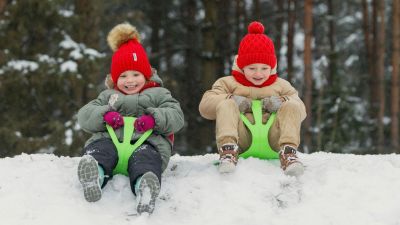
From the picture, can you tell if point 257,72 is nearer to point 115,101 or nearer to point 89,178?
point 115,101

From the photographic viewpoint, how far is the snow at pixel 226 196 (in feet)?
13.5

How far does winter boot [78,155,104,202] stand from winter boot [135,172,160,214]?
1.05 ft

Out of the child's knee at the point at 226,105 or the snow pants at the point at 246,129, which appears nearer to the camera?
the snow pants at the point at 246,129

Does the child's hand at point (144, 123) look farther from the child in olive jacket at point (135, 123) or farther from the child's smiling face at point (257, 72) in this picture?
the child's smiling face at point (257, 72)

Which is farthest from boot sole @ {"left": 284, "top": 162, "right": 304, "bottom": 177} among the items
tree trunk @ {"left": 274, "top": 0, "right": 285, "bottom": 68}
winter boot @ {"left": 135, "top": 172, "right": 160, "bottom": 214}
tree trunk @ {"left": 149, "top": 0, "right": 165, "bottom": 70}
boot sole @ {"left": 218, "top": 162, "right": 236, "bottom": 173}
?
tree trunk @ {"left": 149, "top": 0, "right": 165, "bottom": 70}

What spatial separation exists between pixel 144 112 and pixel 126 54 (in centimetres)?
55

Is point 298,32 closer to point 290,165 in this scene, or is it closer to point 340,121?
point 340,121

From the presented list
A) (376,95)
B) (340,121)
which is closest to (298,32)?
(376,95)

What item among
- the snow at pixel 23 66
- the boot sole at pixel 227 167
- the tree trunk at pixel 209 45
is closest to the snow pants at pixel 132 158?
the boot sole at pixel 227 167

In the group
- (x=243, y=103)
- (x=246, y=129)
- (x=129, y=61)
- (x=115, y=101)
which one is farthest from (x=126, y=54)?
(x=246, y=129)

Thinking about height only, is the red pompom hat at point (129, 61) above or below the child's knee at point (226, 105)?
above

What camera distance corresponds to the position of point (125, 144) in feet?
15.4

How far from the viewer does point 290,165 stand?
464cm

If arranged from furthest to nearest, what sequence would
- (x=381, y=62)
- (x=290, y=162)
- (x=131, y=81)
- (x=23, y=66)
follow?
(x=381, y=62), (x=23, y=66), (x=131, y=81), (x=290, y=162)
